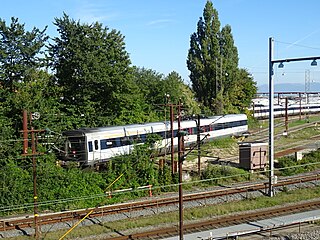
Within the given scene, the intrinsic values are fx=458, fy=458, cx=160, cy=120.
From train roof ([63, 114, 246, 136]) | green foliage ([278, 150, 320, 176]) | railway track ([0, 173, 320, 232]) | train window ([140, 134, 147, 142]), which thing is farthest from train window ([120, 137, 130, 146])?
green foliage ([278, 150, 320, 176])

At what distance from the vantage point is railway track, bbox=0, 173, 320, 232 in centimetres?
2184

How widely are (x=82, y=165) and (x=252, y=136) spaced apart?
26.6 meters

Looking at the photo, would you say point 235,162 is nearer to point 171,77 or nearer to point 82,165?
point 82,165

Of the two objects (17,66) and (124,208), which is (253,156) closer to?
(124,208)

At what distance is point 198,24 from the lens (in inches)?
2128

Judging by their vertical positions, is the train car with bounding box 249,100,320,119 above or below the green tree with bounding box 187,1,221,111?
below

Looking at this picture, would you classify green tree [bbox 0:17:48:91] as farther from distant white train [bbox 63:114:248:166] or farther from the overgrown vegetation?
distant white train [bbox 63:114:248:166]

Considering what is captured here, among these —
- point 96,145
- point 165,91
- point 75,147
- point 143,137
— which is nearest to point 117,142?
point 96,145

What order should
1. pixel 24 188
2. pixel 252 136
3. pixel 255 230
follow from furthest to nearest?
pixel 252 136
pixel 24 188
pixel 255 230

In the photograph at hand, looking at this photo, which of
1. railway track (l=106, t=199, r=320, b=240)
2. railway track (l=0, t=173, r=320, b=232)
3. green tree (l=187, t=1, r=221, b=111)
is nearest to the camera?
railway track (l=106, t=199, r=320, b=240)

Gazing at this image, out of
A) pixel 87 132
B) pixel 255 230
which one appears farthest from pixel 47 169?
pixel 255 230

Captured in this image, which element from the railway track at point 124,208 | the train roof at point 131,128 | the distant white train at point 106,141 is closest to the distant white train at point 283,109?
the train roof at point 131,128

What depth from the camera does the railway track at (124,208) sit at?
21.8 m

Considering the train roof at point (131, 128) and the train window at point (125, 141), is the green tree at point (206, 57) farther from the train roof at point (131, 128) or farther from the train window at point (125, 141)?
the train window at point (125, 141)
